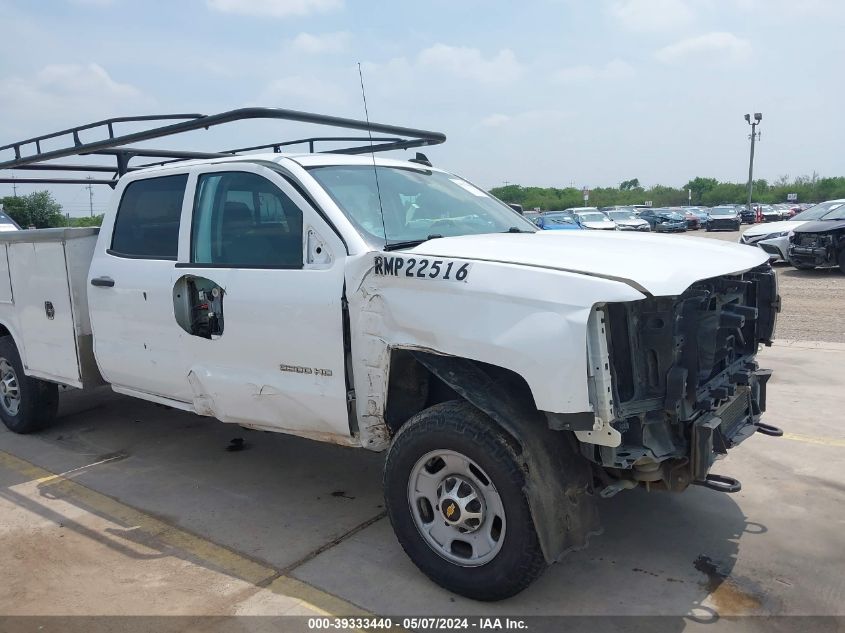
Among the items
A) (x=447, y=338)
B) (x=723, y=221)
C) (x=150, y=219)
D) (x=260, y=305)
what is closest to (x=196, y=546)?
(x=260, y=305)

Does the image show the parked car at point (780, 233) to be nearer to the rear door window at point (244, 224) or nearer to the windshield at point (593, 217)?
the windshield at point (593, 217)

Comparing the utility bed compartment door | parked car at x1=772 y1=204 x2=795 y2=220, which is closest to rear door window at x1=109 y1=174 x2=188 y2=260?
the utility bed compartment door

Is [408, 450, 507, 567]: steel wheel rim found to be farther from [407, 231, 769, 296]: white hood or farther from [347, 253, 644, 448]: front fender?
[407, 231, 769, 296]: white hood

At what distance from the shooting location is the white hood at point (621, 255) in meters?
2.88

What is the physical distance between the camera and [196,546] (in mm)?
3885

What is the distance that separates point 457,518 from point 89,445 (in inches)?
147

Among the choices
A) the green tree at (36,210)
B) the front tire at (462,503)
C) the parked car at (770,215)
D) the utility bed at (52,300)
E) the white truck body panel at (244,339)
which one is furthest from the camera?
the parked car at (770,215)

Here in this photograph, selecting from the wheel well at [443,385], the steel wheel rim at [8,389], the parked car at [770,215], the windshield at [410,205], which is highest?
the windshield at [410,205]

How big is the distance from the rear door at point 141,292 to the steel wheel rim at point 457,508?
1.83 m

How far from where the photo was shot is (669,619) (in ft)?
10.1

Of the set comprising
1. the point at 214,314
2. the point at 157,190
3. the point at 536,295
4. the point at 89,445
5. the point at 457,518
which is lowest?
the point at 89,445

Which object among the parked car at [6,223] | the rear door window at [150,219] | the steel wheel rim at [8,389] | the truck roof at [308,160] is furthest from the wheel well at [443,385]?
the parked car at [6,223]

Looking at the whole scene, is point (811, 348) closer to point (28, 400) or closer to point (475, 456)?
point (475, 456)

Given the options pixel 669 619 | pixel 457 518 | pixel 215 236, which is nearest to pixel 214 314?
pixel 215 236
